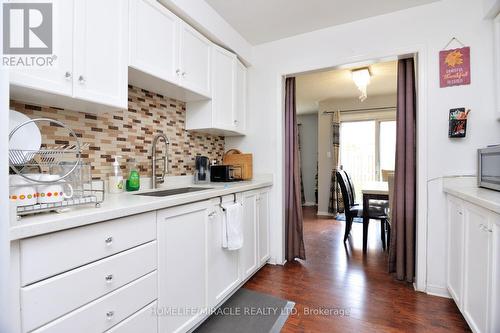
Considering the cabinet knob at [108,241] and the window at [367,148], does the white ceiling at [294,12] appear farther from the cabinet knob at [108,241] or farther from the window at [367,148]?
the window at [367,148]

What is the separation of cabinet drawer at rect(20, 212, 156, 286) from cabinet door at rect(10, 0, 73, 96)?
673mm

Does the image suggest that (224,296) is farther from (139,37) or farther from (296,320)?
(139,37)

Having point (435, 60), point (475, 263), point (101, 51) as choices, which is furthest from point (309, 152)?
point (101, 51)

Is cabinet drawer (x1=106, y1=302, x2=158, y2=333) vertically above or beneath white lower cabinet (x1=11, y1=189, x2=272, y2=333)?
beneath

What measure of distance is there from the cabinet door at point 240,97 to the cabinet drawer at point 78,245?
1.63 m

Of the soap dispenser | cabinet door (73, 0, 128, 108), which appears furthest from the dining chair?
cabinet door (73, 0, 128, 108)

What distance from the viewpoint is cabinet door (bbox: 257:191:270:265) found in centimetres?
238

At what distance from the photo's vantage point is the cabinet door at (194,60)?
1.88m

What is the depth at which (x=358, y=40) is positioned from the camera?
2.28m

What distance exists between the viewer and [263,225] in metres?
2.47

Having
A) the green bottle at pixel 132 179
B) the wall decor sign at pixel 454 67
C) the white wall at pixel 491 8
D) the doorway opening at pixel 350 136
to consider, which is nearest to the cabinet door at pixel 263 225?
the green bottle at pixel 132 179

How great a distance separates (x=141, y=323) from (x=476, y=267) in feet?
5.90

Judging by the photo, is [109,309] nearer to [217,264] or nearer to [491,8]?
[217,264]

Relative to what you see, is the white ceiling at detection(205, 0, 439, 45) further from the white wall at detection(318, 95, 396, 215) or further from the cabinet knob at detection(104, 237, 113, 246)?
the white wall at detection(318, 95, 396, 215)
